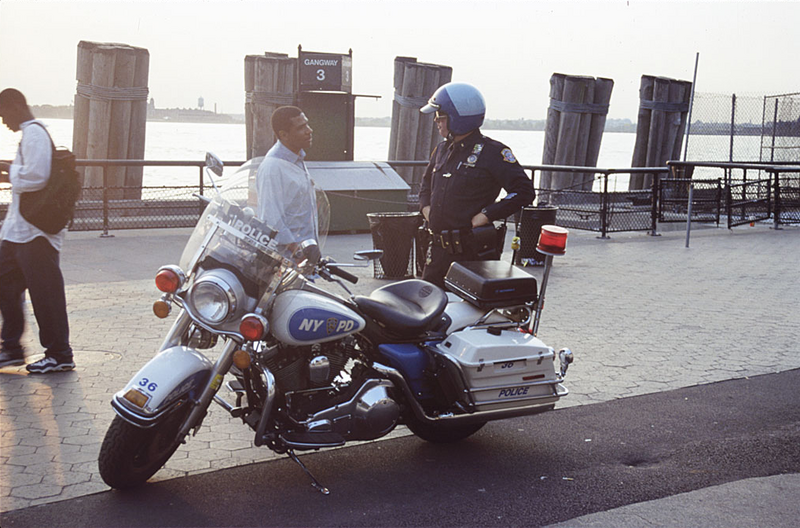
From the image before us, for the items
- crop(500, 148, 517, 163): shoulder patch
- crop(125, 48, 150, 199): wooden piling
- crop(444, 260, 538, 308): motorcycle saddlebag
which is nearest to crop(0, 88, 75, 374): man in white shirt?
crop(444, 260, 538, 308): motorcycle saddlebag

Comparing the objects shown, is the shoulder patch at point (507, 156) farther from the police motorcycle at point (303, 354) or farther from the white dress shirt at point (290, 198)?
the white dress shirt at point (290, 198)

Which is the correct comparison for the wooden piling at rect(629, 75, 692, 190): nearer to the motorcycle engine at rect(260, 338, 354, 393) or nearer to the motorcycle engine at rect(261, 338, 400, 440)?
the motorcycle engine at rect(261, 338, 400, 440)

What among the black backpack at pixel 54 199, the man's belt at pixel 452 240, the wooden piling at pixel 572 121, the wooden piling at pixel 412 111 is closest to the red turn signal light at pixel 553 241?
the man's belt at pixel 452 240

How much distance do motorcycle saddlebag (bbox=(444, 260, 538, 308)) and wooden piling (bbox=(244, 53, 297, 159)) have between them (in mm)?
10704

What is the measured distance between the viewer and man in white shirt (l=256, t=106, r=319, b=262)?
14.7 feet

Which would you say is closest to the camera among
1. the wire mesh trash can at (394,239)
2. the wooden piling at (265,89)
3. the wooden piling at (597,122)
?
the wire mesh trash can at (394,239)

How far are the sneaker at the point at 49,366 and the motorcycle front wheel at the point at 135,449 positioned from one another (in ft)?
6.98

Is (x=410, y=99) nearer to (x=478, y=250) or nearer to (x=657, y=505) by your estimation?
(x=478, y=250)

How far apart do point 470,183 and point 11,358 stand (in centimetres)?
344

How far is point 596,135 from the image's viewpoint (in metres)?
18.8

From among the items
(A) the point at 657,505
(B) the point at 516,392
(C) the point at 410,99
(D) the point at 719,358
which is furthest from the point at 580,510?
(C) the point at 410,99

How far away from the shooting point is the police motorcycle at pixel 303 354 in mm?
3842

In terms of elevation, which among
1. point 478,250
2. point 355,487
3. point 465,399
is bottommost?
point 355,487

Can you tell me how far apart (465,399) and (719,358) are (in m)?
3.26
